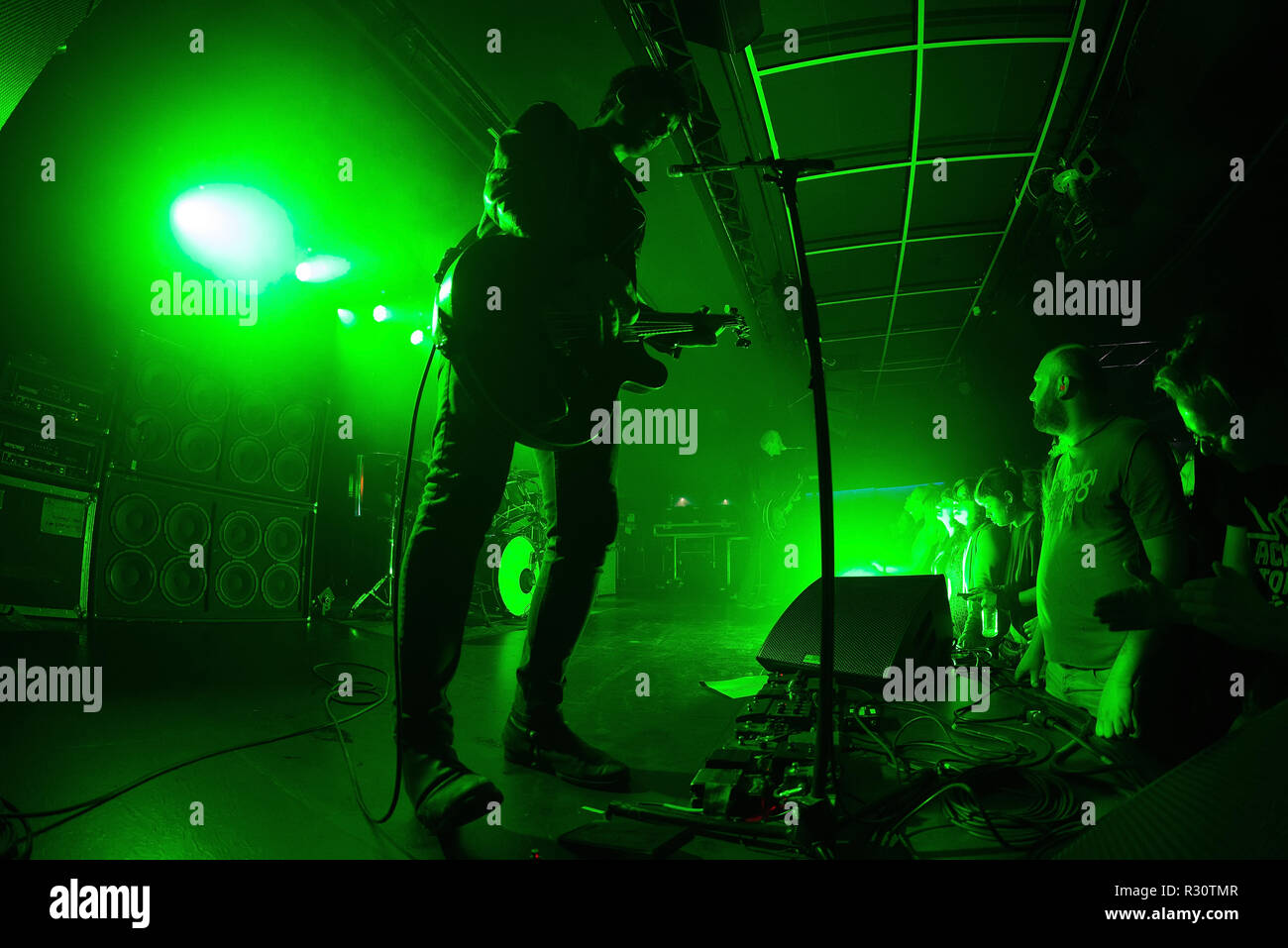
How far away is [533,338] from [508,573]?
4438 mm

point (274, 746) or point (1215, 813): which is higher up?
point (1215, 813)

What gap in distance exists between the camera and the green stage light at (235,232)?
4.83 meters

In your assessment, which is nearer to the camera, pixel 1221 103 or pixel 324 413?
pixel 1221 103


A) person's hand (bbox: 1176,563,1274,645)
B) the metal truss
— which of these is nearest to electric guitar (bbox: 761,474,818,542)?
the metal truss

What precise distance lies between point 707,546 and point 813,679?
27.0ft

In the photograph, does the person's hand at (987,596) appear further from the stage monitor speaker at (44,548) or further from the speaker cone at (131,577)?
the stage monitor speaker at (44,548)

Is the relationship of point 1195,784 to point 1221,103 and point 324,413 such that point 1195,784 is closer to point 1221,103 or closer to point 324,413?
point 324,413

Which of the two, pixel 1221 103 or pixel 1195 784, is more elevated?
pixel 1221 103

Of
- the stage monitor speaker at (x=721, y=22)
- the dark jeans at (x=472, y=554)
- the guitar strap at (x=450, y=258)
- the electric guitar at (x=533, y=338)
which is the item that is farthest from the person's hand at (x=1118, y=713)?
the stage monitor speaker at (x=721, y=22)

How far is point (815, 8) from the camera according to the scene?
4.09 metres

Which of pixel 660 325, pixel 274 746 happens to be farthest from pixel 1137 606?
pixel 274 746

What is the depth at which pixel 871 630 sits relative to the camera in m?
2.47

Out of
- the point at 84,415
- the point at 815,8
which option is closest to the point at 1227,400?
the point at 815,8

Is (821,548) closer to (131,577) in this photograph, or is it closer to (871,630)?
(871,630)
